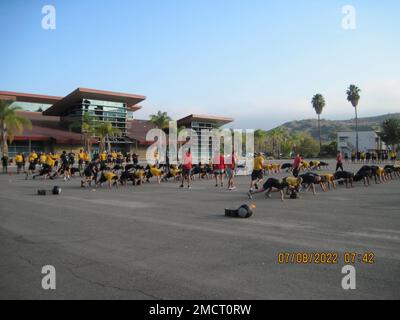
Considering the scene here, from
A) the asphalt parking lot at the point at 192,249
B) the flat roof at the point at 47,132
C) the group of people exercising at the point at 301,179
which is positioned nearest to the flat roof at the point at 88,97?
the flat roof at the point at 47,132

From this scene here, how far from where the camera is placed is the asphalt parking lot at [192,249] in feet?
15.1

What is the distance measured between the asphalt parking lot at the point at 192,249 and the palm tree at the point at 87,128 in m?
39.4

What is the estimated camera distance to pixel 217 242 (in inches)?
273

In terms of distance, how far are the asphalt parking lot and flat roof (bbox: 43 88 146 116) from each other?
4561 cm

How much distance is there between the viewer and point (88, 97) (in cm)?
5603

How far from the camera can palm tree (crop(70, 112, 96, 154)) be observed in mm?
49844

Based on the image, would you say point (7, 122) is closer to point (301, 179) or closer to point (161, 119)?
point (161, 119)

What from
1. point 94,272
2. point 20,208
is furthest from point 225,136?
point 94,272

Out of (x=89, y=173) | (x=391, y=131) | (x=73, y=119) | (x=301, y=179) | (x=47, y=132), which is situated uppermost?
(x=73, y=119)
